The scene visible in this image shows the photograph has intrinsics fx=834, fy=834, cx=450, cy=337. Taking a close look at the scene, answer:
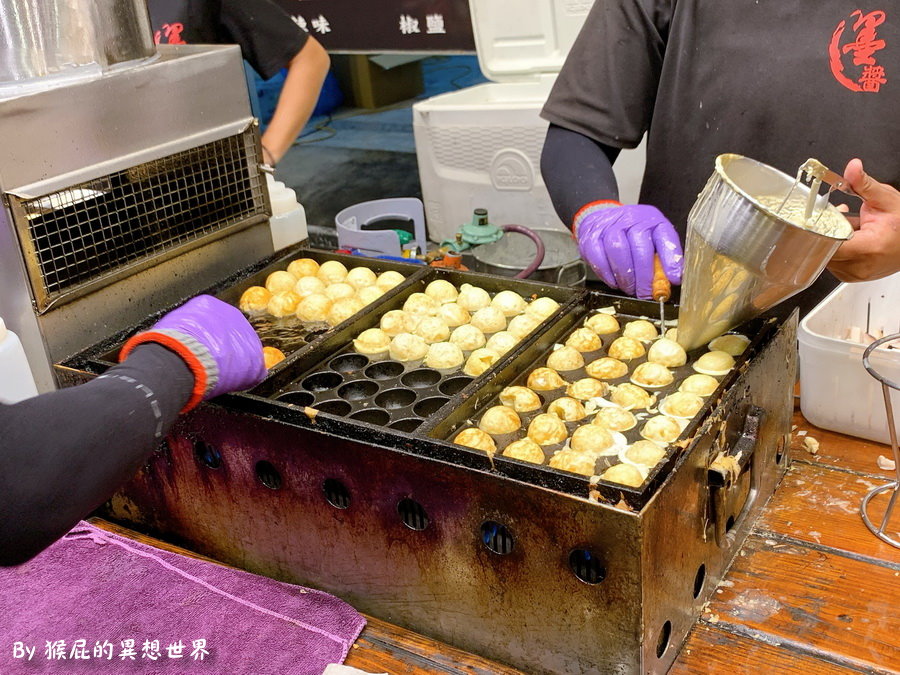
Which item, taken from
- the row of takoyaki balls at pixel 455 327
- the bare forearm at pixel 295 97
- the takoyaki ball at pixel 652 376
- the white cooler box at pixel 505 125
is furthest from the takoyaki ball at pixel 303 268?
the white cooler box at pixel 505 125

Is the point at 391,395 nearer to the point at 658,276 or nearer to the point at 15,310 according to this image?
the point at 658,276

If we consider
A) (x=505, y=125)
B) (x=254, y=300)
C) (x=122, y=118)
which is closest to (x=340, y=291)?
(x=254, y=300)

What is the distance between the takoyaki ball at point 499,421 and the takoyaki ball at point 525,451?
0.06 meters

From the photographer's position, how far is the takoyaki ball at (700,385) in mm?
1522

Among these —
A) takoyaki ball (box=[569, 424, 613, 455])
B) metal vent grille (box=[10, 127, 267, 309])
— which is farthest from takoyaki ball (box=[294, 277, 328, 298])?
takoyaki ball (box=[569, 424, 613, 455])

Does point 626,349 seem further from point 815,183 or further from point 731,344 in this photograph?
point 815,183

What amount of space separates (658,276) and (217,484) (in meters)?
0.97

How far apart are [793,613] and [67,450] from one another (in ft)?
3.56

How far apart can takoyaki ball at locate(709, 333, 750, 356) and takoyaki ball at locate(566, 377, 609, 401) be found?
24 cm

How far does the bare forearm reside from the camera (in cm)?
355

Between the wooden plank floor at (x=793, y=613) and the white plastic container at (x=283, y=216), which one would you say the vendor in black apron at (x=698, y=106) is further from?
the white plastic container at (x=283, y=216)

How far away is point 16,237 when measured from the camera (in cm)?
159

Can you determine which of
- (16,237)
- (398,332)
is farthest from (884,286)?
(16,237)

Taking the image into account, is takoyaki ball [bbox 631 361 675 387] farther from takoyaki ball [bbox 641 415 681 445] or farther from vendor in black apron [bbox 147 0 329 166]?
vendor in black apron [bbox 147 0 329 166]
